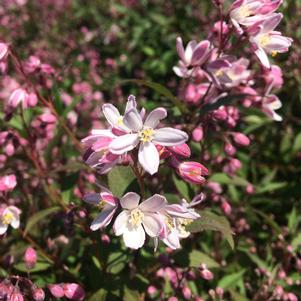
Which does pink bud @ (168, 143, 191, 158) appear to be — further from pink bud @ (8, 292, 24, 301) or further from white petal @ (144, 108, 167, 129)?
pink bud @ (8, 292, 24, 301)

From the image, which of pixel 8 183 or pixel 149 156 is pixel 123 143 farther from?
pixel 8 183

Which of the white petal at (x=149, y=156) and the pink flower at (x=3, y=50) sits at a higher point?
the pink flower at (x=3, y=50)

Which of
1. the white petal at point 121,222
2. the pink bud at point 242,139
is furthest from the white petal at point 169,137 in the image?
the pink bud at point 242,139

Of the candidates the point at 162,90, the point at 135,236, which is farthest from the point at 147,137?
the point at 162,90

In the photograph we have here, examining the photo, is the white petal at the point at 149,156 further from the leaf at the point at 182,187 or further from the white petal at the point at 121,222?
the leaf at the point at 182,187

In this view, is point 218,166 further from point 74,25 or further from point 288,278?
point 74,25

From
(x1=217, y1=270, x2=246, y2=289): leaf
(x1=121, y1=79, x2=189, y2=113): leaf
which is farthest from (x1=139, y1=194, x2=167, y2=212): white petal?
(x1=217, y1=270, x2=246, y2=289): leaf
